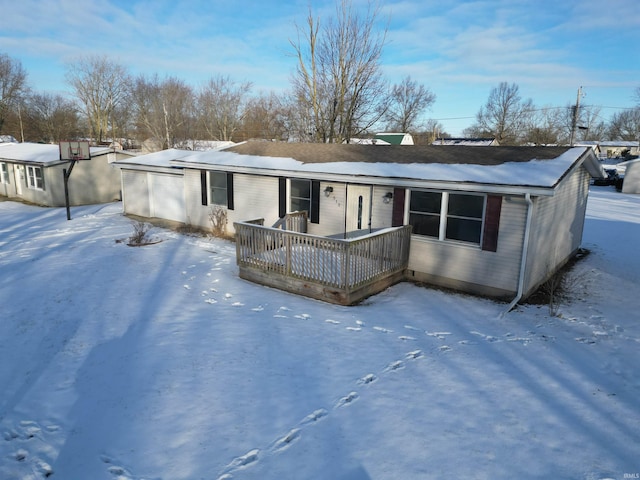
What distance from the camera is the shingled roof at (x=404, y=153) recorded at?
9.86m

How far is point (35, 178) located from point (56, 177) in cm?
214

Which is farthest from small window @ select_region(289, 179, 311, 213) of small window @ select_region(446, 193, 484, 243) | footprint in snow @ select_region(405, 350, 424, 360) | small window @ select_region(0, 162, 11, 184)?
small window @ select_region(0, 162, 11, 184)

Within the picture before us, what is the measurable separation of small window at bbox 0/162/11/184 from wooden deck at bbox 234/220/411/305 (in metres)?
22.8

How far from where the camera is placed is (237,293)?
8.89 m

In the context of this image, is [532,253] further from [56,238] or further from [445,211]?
[56,238]

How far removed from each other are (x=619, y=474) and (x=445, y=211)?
241 inches

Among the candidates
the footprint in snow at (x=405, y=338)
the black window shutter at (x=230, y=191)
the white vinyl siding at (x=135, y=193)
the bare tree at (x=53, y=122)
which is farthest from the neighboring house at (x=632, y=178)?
the bare tree at (x=53, y=122)

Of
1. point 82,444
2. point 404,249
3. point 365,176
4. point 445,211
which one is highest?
point 365,176

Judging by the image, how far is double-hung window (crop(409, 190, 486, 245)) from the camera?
356 inches

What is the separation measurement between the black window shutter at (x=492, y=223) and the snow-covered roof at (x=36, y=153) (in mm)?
20491

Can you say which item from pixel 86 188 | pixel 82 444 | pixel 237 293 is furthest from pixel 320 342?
pixel 86 188

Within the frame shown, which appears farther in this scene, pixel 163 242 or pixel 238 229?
pixel 163 242

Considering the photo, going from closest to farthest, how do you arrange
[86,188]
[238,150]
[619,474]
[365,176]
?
[619,474]
[365,176]
[238,150]
[86,188]

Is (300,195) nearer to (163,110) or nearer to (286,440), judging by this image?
(286,440)
